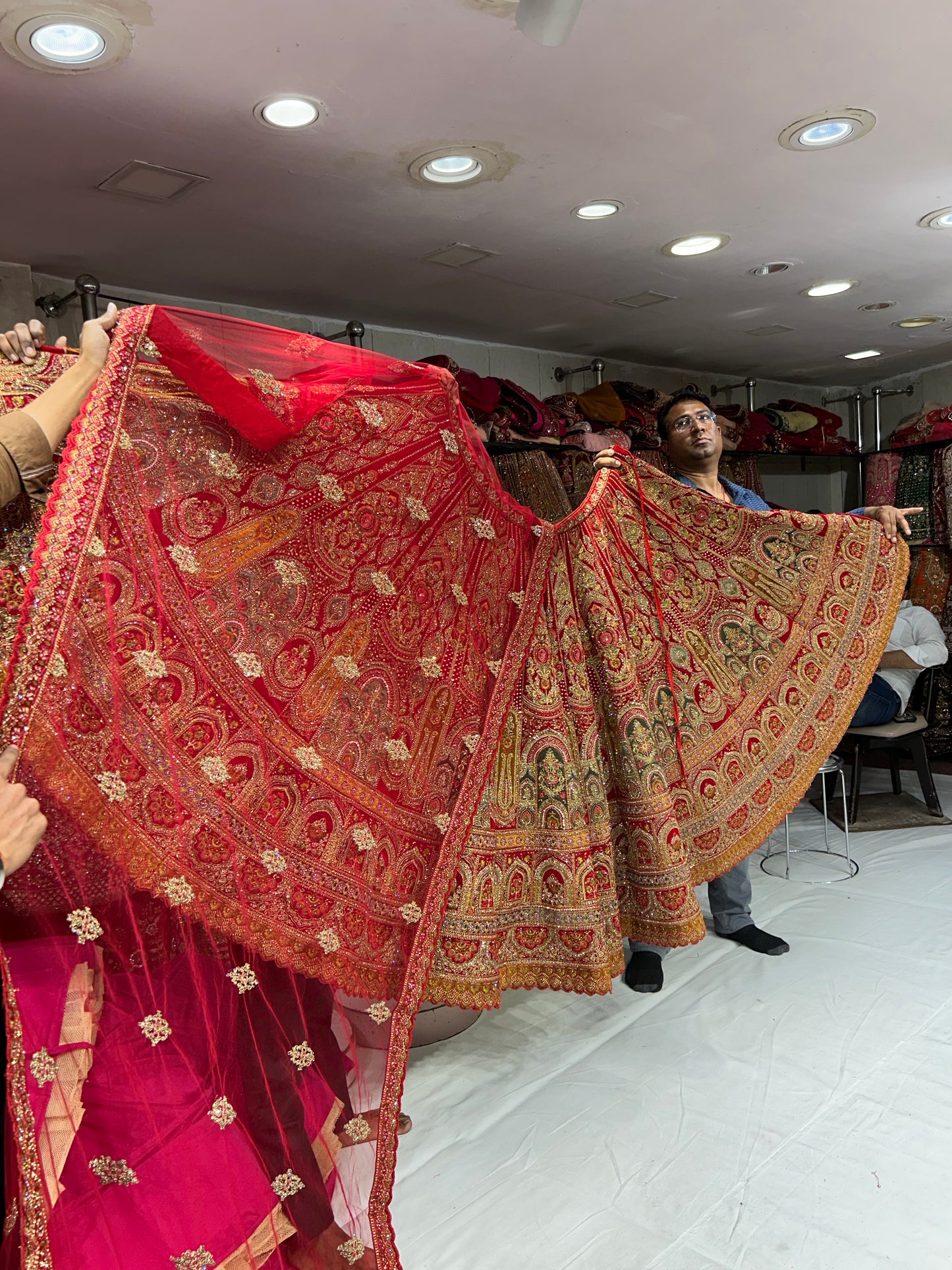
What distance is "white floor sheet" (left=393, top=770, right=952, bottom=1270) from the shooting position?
1.51 meters

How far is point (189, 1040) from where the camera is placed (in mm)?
1164

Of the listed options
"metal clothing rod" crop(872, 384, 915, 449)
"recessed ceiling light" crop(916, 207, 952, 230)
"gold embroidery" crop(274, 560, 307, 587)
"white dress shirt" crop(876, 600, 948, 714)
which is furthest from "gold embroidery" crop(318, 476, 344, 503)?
"metal clothing rod" crop(872, 384, 915, 449)

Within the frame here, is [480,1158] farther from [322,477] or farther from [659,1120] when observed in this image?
[322,477]

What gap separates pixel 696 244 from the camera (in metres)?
3.16

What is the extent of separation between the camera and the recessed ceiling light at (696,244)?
3.10m

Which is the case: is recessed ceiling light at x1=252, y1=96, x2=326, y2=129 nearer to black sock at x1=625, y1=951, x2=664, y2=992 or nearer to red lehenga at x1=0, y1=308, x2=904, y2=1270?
red lehenga at x1=0, y1=308, x2=904, y2=1270

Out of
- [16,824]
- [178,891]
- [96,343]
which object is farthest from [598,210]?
[16,824]

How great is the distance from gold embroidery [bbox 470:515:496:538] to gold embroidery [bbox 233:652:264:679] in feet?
1.83

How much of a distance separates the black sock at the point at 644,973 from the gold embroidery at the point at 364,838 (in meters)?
1.25

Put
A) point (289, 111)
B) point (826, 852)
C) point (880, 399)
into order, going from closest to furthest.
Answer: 1. point (289, 111)
2. point (826, 852)
3. point (880, 399)

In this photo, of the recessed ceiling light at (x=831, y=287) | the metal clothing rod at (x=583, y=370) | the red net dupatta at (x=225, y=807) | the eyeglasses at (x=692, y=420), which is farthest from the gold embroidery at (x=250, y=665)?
the metal clothing rod at (x=583, y=370)

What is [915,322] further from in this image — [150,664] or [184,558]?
[150,664]

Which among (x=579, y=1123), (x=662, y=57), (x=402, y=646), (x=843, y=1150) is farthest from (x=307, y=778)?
(x=662, y=57)

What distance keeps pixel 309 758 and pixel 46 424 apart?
0.58m
